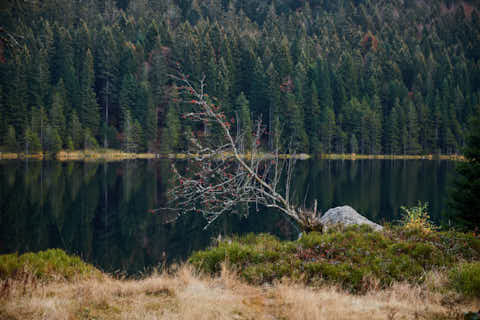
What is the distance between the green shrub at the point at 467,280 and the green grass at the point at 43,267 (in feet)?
21.7

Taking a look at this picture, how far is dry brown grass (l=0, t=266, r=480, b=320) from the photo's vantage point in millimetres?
4598

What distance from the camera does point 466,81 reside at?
89.6 m

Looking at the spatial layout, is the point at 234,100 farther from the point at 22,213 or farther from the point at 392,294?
the point at 392,294

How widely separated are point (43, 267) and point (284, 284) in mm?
4748

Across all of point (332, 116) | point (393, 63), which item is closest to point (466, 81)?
point (393, 63)

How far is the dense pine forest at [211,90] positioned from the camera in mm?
61188

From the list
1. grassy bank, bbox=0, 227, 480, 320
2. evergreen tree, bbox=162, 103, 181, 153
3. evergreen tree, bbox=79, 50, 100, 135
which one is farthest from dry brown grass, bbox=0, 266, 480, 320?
evergreen tree, bbox=79, 50, 100, 135

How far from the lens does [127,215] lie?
19188 mm

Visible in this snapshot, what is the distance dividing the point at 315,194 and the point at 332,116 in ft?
156

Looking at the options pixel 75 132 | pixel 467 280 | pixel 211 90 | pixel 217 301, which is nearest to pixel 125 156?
pixel 75 132

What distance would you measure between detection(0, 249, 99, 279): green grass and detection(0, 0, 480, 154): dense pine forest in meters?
44.7

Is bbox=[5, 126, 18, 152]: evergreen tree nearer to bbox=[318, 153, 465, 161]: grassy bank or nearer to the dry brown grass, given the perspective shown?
bbox=[318, 153, 465, 161]: grassy bank

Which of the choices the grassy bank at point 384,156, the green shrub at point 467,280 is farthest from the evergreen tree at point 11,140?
the green shrub at point 467,280

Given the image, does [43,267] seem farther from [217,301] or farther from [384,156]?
[384,156]
